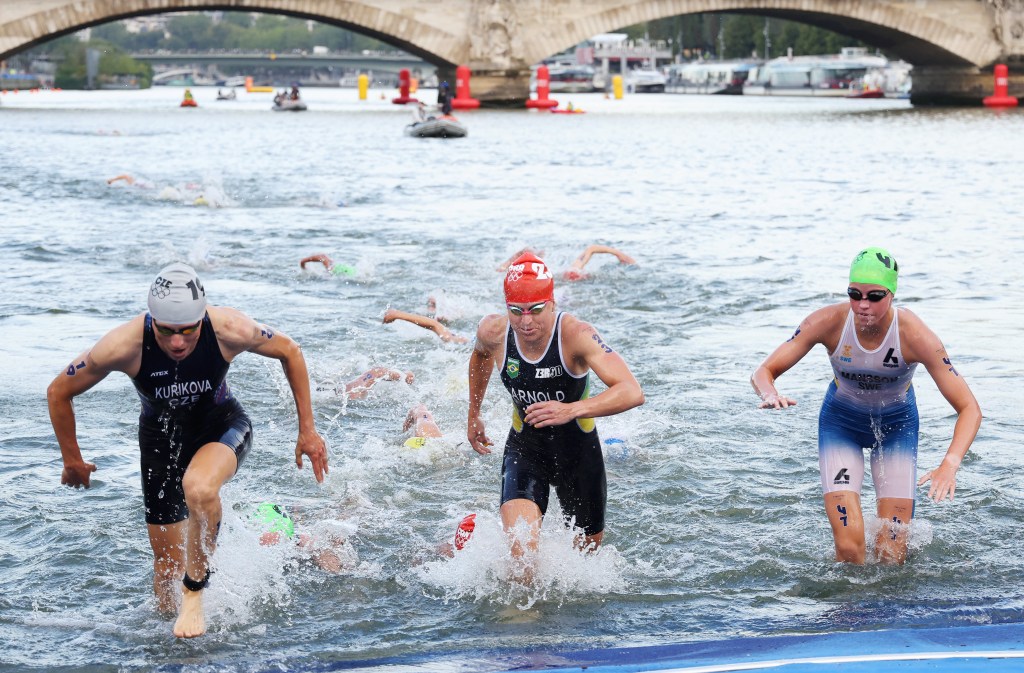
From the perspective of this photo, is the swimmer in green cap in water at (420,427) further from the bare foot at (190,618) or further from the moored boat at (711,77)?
the moored boat at (711,77)

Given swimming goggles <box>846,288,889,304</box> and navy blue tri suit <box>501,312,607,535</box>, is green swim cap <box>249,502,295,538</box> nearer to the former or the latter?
navy blue tri suit <box>501,312,607,535</box>

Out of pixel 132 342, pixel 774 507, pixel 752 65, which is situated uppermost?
pixel 752 65

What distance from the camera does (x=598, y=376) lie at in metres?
6.82

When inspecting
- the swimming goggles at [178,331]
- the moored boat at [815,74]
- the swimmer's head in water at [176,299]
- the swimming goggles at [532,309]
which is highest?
the moored boat at [815,74]

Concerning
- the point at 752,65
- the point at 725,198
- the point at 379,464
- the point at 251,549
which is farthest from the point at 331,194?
the point at 752,65

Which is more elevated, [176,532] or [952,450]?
[952,450]

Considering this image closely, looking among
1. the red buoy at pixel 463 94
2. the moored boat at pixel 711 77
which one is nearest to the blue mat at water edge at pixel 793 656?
the red buoy at pixel 463 94

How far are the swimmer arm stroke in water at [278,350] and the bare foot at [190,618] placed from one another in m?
0.86

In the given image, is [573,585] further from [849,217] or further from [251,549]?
[849,217]

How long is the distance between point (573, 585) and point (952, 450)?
7.29 ft

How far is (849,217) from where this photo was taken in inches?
1064

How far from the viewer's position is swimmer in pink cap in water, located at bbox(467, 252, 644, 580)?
6.80m

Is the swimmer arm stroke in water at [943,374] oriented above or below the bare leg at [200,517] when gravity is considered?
above

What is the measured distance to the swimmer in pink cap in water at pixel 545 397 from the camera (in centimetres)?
680
